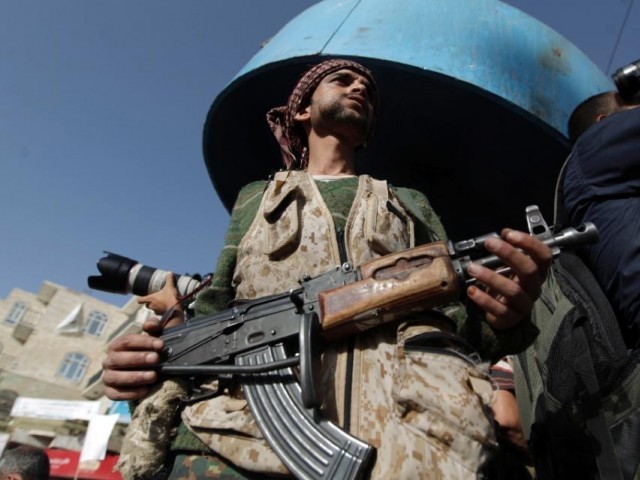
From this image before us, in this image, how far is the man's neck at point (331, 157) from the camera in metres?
2.12

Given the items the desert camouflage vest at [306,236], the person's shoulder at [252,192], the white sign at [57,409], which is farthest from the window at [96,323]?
the desert camouflage vest at [306,236]

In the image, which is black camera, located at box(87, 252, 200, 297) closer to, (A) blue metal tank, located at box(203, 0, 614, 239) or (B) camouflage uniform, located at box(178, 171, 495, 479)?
(B) camouflage uniform, located at box(178, 171, 495, 479)

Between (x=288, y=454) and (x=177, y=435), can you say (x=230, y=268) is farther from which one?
(x=288, y=454)

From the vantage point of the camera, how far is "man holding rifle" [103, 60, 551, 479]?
113cm

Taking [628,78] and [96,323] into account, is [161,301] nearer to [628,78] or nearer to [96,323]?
[628,78]

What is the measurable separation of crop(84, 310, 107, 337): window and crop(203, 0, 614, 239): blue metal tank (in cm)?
2887

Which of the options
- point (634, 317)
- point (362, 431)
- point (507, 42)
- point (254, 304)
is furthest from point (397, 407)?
point (507, 42)

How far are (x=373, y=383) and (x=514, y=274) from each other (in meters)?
0.49

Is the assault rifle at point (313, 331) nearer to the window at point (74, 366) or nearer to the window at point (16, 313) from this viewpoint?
the window at point (74, 366)

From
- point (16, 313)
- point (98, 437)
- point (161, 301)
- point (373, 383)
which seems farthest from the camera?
point (16, 313)

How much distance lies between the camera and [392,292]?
130 cm

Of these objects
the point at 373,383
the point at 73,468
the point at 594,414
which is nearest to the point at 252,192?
the point at 373,383

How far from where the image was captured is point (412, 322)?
136cm

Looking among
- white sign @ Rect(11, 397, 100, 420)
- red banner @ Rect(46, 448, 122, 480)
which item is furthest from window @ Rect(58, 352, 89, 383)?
red banner @ Rect(46, 448, 122, 480)
